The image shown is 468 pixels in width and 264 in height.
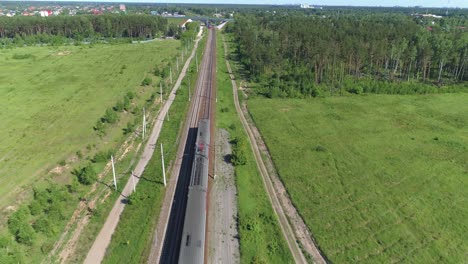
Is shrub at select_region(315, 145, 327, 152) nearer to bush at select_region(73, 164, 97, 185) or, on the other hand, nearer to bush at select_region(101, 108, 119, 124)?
bush at select_region(73, 164, 97, 185)

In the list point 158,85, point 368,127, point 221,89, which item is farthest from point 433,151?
point 158,85

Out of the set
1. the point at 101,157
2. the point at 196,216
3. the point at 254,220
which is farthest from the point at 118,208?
the point at 254,220

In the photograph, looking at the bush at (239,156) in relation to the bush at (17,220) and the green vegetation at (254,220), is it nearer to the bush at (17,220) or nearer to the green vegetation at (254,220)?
the green vegetation at (254,220)

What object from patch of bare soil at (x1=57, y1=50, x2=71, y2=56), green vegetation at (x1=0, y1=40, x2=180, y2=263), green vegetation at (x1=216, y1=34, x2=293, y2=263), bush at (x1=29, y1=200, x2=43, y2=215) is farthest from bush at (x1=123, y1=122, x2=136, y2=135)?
patch of bare soil at (x1=57, y1=50, x2=71, y2=56)

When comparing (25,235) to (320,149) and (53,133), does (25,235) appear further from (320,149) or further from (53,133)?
(320,149)

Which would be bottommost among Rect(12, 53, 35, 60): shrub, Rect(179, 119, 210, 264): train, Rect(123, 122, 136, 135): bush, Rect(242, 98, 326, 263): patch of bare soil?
Rect(242, 98, 326, 263): patch of bare soil

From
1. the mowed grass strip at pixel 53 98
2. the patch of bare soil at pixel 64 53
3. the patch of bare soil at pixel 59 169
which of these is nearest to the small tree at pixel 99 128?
the mowed grass strip at pixel 53 98

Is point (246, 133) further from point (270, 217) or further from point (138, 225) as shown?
point (138, 225)
